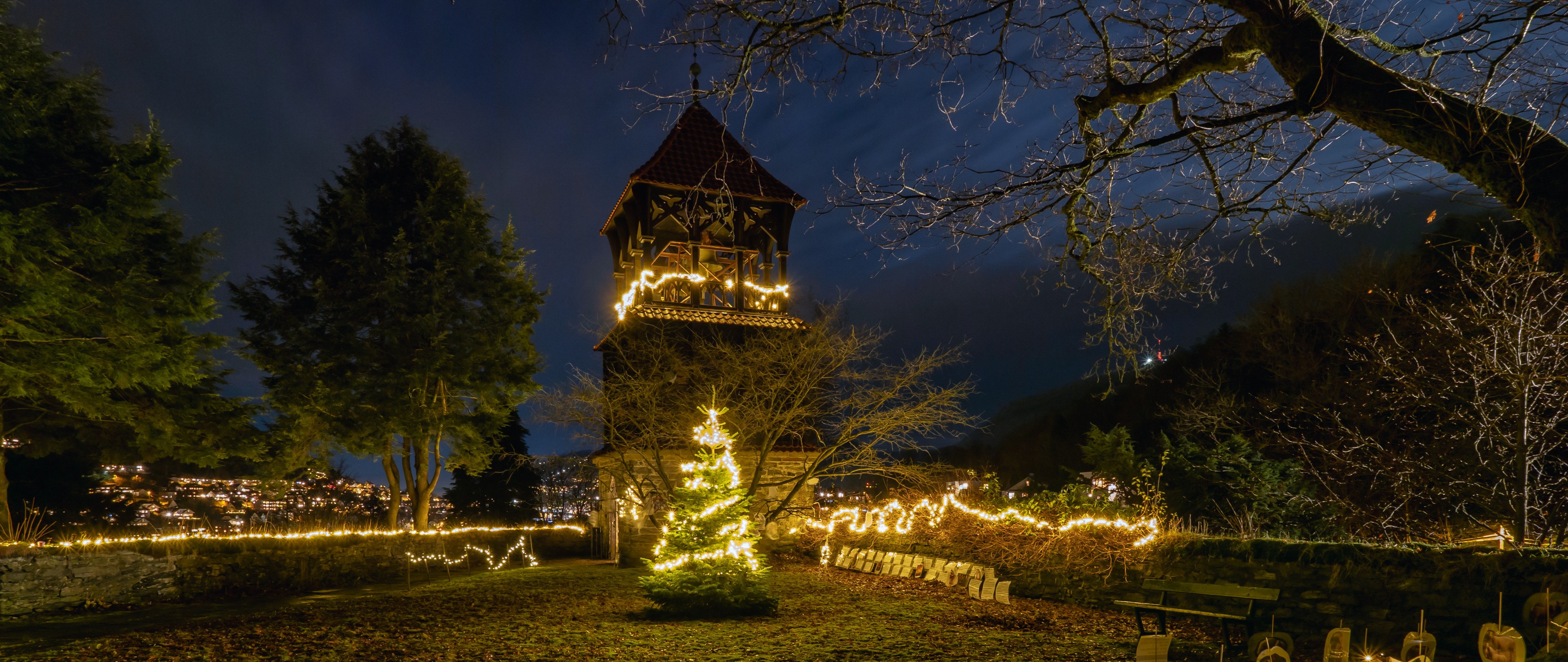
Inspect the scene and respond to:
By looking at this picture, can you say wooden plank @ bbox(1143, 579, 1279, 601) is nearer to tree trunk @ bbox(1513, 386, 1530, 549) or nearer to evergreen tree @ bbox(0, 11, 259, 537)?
tree trunk @ bbox(1513, 386, 1530, 549)

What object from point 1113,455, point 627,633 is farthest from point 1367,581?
point 1113,455

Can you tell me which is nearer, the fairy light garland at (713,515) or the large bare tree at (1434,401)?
Answer: the fairy light garland at (713,515)

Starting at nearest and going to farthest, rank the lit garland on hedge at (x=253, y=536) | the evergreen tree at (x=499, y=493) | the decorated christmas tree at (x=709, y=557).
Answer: the decorated christmas tree at (x=709, y=557) < the lit garland on hedge at (x=253, y=536) < the evergreen tree at (x=499, y=493)

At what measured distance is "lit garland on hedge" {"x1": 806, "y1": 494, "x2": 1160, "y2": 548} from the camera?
32.2 ft

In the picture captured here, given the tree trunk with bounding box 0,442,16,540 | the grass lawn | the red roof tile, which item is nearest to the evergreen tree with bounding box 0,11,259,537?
the tree trunk with bounding box 0,442,16,540

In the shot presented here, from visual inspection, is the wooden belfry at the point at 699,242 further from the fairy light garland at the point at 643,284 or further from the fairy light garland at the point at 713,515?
the fairy light garland at the point at 713,515

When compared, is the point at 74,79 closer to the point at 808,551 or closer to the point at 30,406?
the point at 30,406

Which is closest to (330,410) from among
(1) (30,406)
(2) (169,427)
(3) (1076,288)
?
(2) (169,427)

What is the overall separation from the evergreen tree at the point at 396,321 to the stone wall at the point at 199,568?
231 cm

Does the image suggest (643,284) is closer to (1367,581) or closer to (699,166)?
(699,166)

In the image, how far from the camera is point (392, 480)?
62.5 ft

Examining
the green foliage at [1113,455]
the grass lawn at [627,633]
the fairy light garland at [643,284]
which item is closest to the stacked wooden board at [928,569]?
the grass lawn at [627,633]

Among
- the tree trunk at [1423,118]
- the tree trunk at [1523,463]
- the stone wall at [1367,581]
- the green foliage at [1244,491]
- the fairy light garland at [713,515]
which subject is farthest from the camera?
the green foliage at [1244,491]

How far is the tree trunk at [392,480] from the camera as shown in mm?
18188
